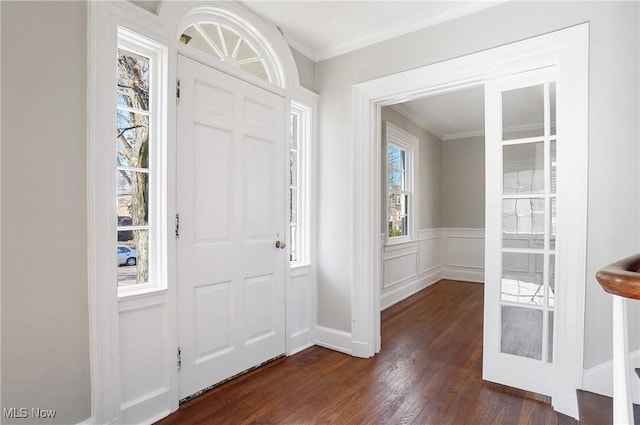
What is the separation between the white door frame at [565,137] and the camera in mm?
2037

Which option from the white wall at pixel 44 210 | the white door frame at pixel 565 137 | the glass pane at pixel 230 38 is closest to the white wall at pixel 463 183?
the white door frame at pixel 565 137

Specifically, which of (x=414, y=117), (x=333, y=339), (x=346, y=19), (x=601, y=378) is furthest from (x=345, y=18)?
(x=601, y=378)

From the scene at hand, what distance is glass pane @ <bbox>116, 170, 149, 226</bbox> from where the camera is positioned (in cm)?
195

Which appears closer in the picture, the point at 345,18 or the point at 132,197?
the point at 132,197

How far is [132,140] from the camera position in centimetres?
200

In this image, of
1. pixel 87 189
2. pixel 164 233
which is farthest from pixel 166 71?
pixel 164 233

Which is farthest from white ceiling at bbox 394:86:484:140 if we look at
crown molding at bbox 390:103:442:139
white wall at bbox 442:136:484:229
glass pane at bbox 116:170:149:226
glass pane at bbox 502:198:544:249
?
glass pane at bbox 116:170:149:226

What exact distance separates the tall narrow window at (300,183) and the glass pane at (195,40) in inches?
36.8

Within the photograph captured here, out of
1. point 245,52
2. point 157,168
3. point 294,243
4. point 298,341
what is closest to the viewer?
point 157,168

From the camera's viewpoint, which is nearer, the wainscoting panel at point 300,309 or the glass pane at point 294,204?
the wainscoting panel at point 300,309
